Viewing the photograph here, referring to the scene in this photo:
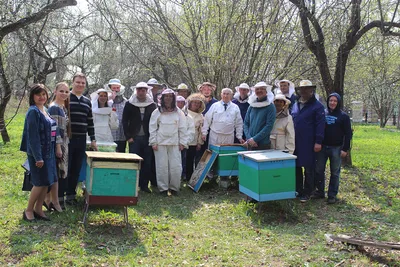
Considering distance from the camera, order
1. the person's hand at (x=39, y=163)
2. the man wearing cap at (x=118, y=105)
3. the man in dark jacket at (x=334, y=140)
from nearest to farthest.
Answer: the person's hand at (x=39, y=163) → the man in dark jacket at (x=334, y=140) → the man wearing cap at (x=118, y=105)

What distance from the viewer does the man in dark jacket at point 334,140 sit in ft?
22.9

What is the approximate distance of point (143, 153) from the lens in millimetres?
7883

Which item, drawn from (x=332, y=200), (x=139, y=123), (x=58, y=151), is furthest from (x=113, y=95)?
(x=332, y=200)

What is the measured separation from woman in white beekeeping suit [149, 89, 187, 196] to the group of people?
0.02m

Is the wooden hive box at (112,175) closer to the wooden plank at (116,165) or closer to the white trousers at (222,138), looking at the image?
the wooden plank at (116,165)

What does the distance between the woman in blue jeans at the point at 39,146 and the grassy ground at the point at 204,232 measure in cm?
47

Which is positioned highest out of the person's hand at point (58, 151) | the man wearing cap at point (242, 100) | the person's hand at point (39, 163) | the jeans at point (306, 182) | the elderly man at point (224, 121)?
the man wearing cap at point (242, 100)

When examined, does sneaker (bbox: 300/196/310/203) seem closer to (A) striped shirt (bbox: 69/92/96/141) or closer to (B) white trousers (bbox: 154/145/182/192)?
(B) white trousers (bbox: 154/145/182/192)

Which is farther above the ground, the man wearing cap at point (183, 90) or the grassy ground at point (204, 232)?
the man wearing cap at point (183, 90)

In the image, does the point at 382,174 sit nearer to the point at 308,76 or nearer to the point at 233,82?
the point at 308,76

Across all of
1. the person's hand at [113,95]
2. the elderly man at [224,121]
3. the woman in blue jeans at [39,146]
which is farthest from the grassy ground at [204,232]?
the person's hand at [113,95]

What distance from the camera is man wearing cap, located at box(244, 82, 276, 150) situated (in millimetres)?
7059

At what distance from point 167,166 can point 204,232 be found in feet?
7.55

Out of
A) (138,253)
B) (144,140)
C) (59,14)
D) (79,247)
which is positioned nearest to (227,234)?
(138,253)
